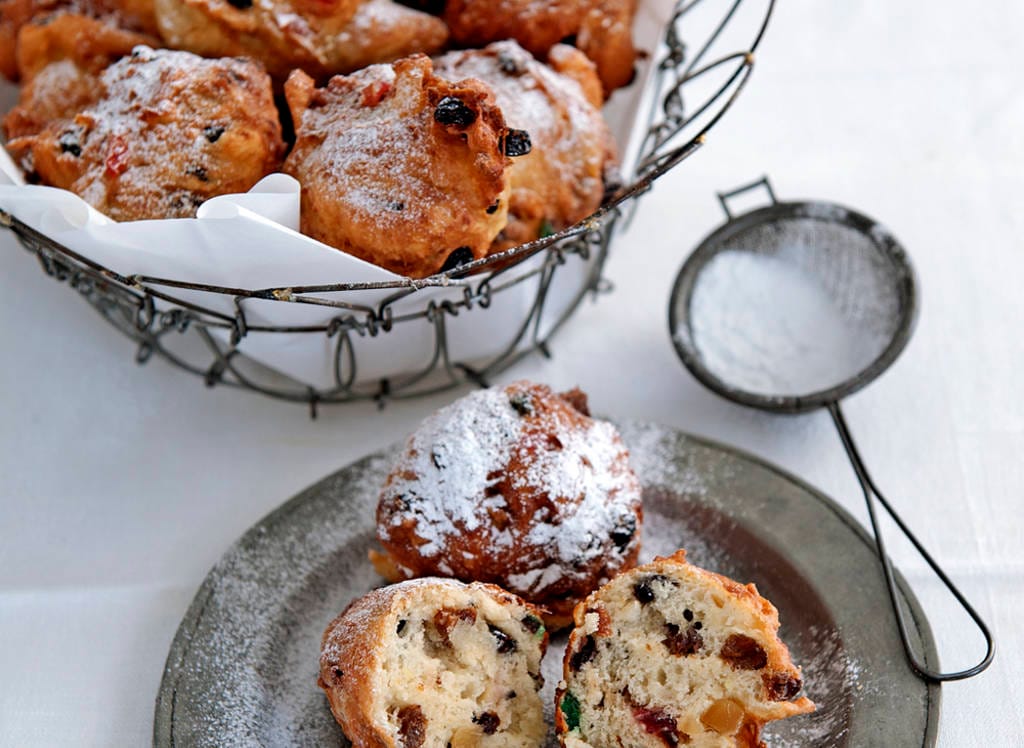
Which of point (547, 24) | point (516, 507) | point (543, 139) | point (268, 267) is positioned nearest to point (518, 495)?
point (516, 507)

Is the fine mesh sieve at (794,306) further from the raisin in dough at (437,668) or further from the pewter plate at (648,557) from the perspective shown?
the raisin in dough at (437,668)

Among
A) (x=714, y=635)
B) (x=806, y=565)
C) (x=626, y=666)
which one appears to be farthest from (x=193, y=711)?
(x=806, y=565)

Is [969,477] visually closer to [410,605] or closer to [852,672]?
[852,672]

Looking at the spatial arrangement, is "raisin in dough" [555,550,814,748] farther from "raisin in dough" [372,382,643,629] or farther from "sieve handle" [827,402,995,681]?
"sieve handle" [827,402,995,681]

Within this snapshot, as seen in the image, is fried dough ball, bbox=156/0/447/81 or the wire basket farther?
fried dough ball, bbox=156/0/447/81

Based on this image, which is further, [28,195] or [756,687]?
[28,195]

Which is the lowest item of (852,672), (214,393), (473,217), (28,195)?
(214,393)

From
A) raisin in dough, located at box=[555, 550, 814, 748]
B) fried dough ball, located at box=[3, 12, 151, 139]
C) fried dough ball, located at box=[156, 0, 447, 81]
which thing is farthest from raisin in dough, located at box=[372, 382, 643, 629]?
fried dough ball, located at box=[3, 12, 151, 139]
